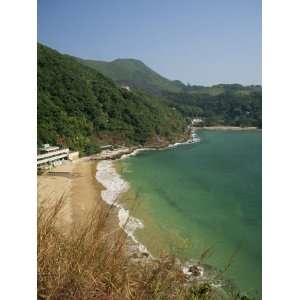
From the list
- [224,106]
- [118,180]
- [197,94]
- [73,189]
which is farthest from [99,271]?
[224,106]

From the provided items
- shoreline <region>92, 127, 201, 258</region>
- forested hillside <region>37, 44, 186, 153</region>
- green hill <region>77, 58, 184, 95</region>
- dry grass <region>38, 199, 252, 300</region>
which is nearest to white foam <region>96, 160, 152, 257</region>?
shoreline <region>92, 127, 201, 258</region>

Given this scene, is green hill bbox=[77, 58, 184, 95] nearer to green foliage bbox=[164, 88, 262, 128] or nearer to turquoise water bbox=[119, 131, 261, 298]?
green foliage bbox=[164, 88, 262, 128]

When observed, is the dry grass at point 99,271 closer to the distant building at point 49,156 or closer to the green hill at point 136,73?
the distant building at point 49,156

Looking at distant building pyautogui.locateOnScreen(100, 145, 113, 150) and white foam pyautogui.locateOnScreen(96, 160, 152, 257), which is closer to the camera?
white foam pyautogui.locateOnScreen(96, 160, 152, 257)

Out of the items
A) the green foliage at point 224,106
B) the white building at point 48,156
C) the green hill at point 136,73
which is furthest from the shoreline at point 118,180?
the green hill at point 136,73

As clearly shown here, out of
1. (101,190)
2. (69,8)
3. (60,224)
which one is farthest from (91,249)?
(69,8)
